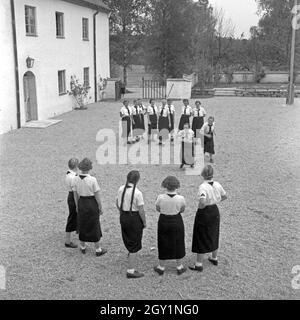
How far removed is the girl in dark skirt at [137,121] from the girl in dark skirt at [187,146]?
11.8 feet

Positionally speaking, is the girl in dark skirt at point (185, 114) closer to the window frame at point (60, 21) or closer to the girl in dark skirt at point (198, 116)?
the girl in dark skirt at point (198, 116)

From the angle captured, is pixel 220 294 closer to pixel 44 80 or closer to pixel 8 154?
pixel 8 154

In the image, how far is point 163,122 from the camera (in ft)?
48.7

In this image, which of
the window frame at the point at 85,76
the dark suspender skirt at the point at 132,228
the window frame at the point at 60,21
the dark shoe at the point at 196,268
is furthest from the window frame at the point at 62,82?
the dark shoe at the point at 196,268

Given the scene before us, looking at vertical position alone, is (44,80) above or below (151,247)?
above

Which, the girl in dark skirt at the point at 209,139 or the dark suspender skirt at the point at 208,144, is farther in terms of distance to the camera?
the dark suspender skirt at the point at 208,144

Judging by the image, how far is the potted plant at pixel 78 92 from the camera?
23719 millimetres

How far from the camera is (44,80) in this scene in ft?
66.5

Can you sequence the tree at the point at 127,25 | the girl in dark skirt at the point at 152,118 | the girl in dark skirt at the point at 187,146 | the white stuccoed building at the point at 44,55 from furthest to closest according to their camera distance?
the tree at the point at 127,25 → the white stuccoed building at the point at 44,55 → the girl in dark skirt at the point at 152,118 → the girl in dark skirt at the point at 187,146

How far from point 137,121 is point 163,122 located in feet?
3.11

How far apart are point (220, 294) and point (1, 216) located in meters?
4.74

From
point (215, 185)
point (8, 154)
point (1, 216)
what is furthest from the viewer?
point (8, 154)

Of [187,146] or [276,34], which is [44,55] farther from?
[276,34]
